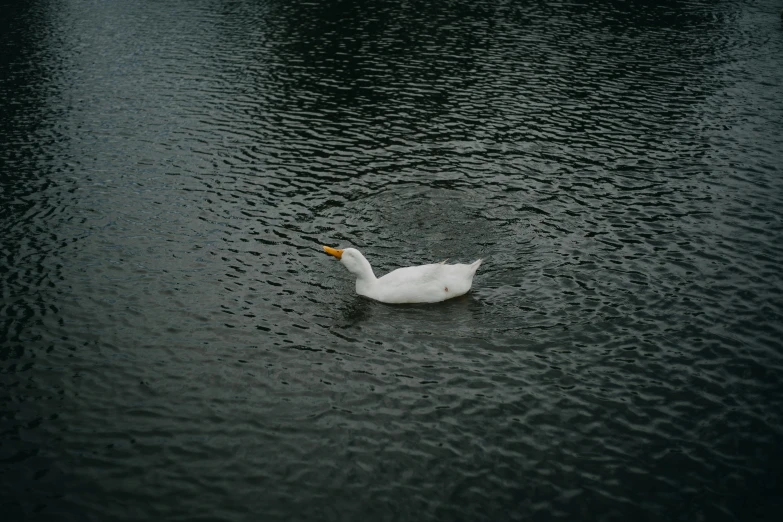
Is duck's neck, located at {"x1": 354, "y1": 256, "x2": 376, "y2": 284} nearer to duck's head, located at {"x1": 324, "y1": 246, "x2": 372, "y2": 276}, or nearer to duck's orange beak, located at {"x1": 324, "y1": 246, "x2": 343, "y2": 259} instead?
duck's head, located at {"x1": 324, "y1": 246, "x2": 372, "y2": 276}

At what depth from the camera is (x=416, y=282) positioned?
22.9 meters

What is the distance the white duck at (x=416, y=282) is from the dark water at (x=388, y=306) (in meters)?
0.55

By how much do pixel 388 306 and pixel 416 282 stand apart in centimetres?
134

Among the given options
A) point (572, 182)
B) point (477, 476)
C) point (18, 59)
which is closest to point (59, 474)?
point (477, 476)

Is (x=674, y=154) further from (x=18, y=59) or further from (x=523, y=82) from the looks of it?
(x=18, y=59)

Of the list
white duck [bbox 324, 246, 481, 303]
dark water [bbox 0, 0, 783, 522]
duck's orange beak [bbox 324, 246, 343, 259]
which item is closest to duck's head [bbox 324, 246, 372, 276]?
white duck [bbox 324, 246, 481, 303]


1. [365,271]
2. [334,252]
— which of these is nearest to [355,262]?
[365,271]

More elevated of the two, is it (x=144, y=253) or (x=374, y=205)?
(x=374, y=205)

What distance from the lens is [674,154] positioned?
34.9 metres

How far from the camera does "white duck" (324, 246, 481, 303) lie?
22812 mm

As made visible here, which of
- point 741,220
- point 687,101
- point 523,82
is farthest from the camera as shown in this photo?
point 523,82

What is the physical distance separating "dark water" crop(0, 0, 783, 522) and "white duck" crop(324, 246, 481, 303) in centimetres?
55

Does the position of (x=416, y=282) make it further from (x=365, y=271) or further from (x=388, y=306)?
(x=365, y=271)

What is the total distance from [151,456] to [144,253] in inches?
452
